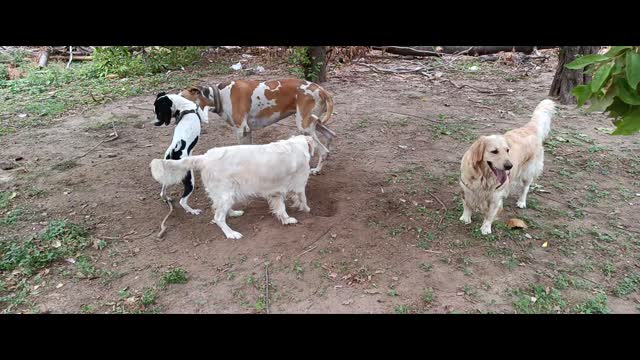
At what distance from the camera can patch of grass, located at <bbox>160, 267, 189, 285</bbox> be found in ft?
12.8

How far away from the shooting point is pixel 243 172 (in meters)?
4.50

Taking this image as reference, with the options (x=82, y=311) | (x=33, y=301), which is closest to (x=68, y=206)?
(x=33, y=301)

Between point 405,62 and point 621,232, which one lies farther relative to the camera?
point 405,62

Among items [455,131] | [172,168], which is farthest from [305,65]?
[172,168]

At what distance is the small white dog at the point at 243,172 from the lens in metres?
4.45

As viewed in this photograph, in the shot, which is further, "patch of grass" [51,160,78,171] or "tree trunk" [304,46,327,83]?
"tree trunk" [304,46,327,83]

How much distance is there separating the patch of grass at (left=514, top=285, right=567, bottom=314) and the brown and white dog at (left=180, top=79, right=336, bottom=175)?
10.3 feet

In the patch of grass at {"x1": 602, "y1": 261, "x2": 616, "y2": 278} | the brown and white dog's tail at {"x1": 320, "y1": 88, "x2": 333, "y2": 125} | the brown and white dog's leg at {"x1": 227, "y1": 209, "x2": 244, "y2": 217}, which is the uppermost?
the brown and white dog's tail at {"x1": 320, "y1": 88, "x2": 333, "y2": 125}

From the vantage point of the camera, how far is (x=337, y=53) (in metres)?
11.3

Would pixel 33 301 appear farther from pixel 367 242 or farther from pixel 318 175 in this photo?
pixel 318 175

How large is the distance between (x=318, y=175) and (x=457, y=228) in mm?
2081

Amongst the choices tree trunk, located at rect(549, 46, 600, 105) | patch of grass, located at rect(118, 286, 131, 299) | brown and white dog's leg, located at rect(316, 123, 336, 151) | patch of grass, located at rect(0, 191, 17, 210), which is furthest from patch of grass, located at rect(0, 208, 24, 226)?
tree trunk, located at rect(549, 46, 600, 105)

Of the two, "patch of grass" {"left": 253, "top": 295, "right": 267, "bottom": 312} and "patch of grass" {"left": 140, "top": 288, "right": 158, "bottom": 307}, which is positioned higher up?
"patch of grass" {"left": 253, "top": 295, "right": 267, "bottom": 312}

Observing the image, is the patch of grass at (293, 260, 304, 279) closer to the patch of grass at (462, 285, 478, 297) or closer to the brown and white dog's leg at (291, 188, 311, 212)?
the brown and white dog's leg at (291, 188, 311, 212)
